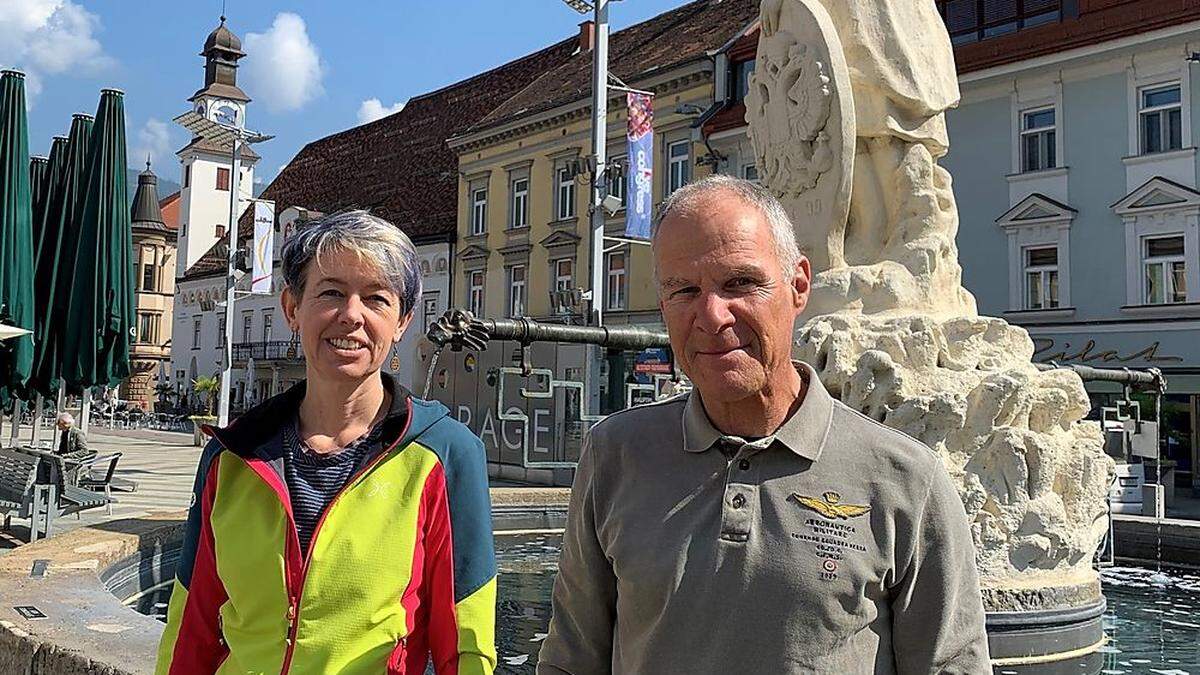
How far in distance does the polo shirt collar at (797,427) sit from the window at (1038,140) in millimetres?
22461

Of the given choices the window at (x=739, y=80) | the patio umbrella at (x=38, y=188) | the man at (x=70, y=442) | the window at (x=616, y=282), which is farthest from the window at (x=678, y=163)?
the man at (x=70, y=442)

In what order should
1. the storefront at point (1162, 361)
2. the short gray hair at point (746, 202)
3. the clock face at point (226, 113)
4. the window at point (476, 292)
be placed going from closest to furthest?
1. the short gray hair at point (746, 202)
2. the storefront at point (1162, 361)
3. the window at point (476, 292)
4. the clock face at point (226, 113)

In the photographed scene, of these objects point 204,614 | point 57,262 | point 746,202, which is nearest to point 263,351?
point 57,262

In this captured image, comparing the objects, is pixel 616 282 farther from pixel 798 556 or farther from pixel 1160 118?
pixel 798 556

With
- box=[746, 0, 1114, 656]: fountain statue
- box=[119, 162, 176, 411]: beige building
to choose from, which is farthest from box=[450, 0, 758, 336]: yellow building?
box=[119, 162, 176, 411]: beige building

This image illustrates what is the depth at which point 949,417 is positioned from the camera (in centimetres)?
545

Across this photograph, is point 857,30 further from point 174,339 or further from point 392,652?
point 174,339

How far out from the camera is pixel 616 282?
3048 centimetres

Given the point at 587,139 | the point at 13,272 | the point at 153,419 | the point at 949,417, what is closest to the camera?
the point at 949,417

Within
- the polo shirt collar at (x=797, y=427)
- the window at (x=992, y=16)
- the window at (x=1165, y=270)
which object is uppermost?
the window at (x=992, y=16)

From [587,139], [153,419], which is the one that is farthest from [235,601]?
[153,419]

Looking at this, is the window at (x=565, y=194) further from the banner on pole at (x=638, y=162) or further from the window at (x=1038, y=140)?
the banner on pole at (x=638, y=162)

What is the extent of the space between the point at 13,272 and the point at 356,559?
11.1 meters

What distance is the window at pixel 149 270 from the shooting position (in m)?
65.9
